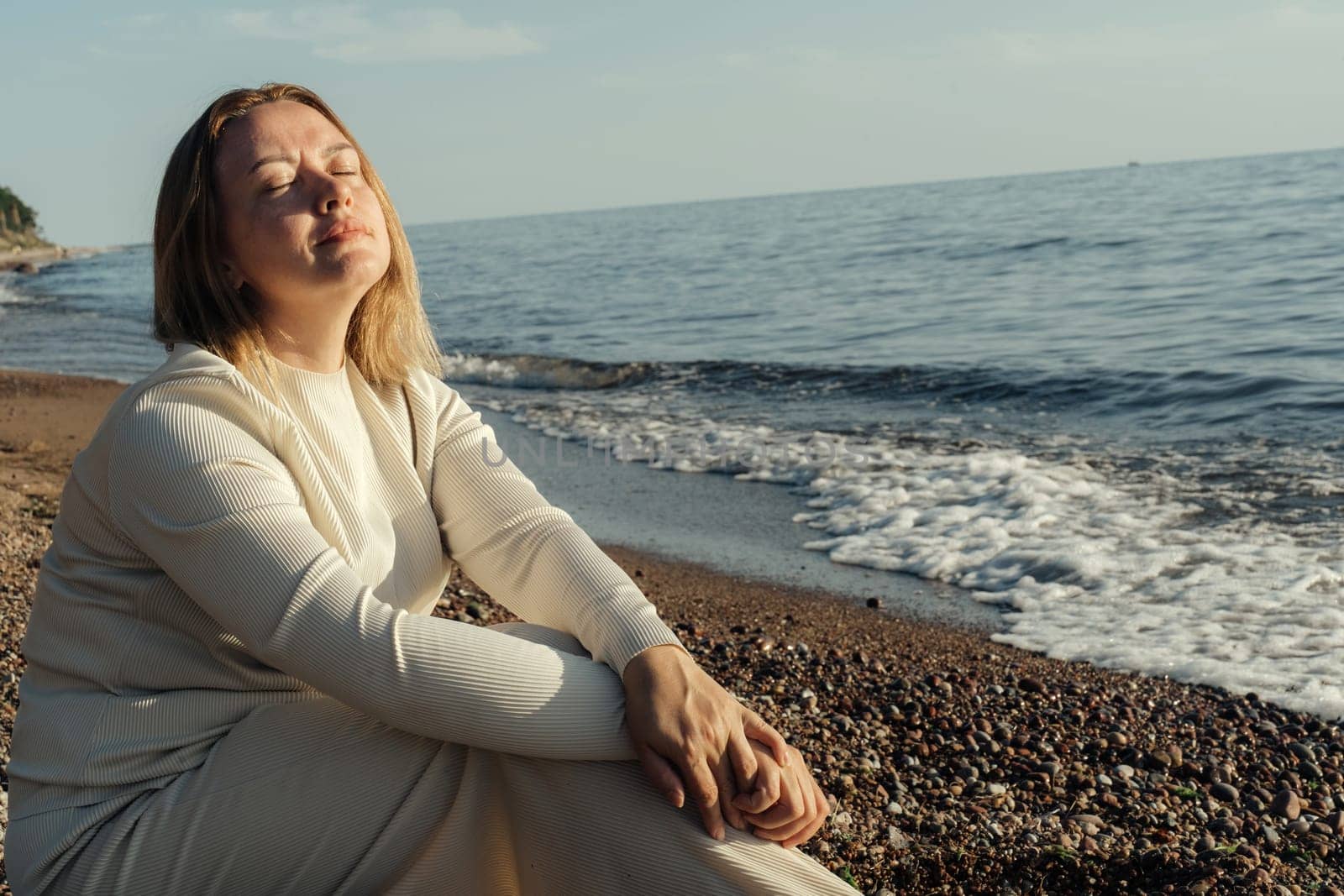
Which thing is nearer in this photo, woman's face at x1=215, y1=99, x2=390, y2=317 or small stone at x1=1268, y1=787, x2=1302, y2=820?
woman's face at x1=215, y1=99, x2=390, y2=317

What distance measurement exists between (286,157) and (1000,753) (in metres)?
3.01

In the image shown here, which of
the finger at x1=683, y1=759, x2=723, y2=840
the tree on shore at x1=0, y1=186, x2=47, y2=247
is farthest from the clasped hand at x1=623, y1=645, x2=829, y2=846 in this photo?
the tree on shore at x1=0, y1=186, x2=47, y2=247

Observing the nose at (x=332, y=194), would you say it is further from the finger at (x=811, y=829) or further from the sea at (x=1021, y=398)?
the sea at (x=1021, y=398)

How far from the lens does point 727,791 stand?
2002 millimetres

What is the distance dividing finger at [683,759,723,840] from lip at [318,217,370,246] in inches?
→ 48.0

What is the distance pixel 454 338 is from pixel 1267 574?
1566 cm

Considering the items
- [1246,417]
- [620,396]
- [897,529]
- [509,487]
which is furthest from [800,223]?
[509,487]

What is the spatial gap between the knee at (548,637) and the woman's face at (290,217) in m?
0.74

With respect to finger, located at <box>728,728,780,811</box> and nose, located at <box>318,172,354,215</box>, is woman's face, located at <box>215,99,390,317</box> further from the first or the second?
finger, located at <box>728,728,780,811</box>

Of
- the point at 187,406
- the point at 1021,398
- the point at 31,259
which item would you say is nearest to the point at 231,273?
the point at 187,406

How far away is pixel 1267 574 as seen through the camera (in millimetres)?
6141

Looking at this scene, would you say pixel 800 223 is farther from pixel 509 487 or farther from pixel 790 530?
pixel 509 487

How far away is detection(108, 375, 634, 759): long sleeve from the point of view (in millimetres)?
1944

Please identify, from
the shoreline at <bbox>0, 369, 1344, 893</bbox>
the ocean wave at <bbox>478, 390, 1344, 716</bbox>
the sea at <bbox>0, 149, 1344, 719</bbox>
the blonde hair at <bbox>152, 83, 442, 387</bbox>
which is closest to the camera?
the blonde hair at <bbox>152, 83, 442, 387</bbox>
